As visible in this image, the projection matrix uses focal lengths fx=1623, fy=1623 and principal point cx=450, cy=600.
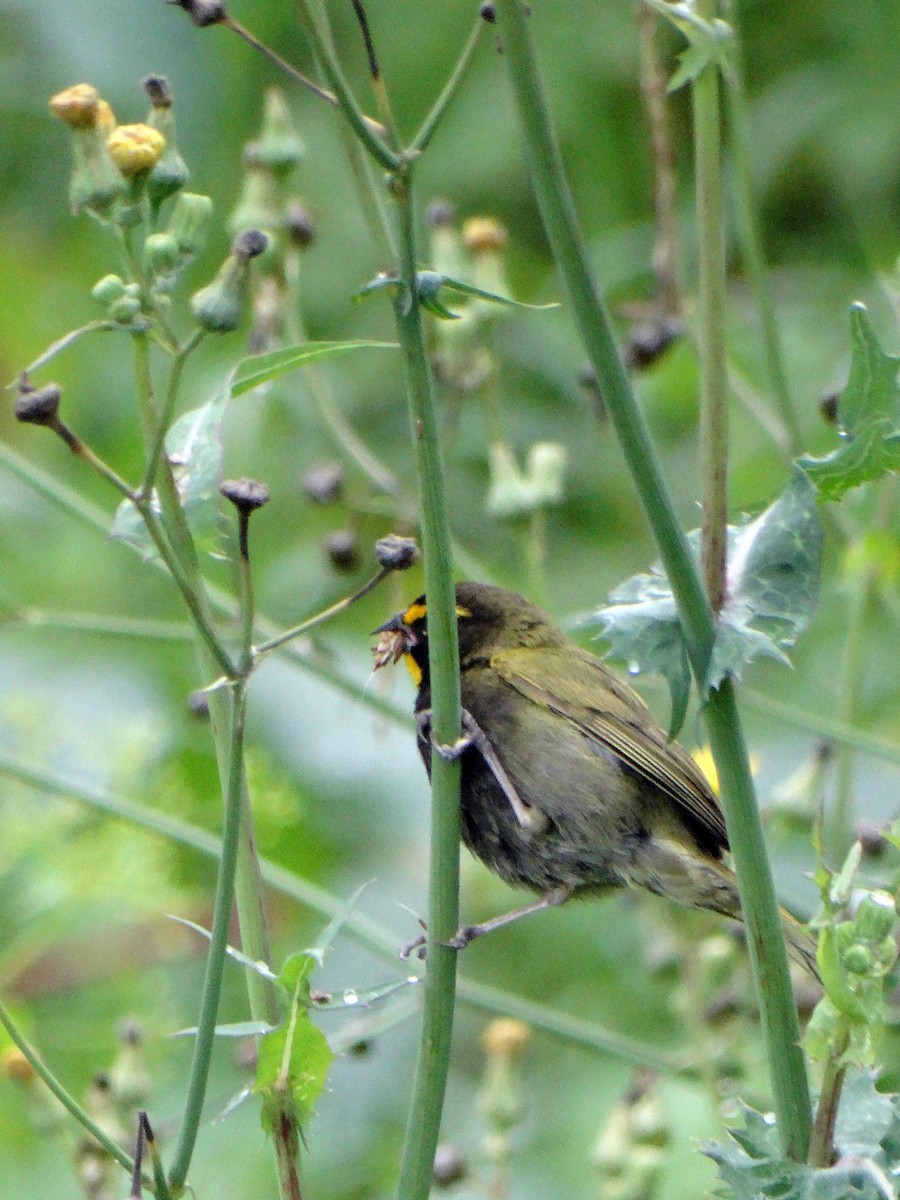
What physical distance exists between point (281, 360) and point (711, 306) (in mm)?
447

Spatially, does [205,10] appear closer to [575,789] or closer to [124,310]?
[124,310]

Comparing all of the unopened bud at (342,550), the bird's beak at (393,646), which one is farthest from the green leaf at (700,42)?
the unopened bud at (342,550)

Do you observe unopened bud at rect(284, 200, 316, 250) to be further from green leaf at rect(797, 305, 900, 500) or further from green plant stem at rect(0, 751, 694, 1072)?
green leaf at rect(797, 305, 900, 500)

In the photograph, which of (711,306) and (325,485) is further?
(325,485)

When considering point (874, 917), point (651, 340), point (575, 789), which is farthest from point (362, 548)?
point (874, 917)

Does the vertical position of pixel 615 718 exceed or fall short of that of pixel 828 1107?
it falls short

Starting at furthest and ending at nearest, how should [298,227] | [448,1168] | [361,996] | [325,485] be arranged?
[325,485]
[298,227]
[448,1168]
[361,996]

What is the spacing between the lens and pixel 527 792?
10.1 ft

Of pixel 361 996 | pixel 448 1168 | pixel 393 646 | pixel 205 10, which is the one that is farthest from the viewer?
pixel 448 1168

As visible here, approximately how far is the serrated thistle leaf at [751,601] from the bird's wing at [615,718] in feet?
4.44

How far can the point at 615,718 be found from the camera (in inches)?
129

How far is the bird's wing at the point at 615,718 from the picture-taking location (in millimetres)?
3104

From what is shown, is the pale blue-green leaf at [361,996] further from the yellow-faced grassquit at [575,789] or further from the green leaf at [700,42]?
the yellow-faced grassquit at [575,789]

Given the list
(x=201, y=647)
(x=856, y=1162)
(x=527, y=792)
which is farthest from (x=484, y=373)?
(x=856, y=1162)
